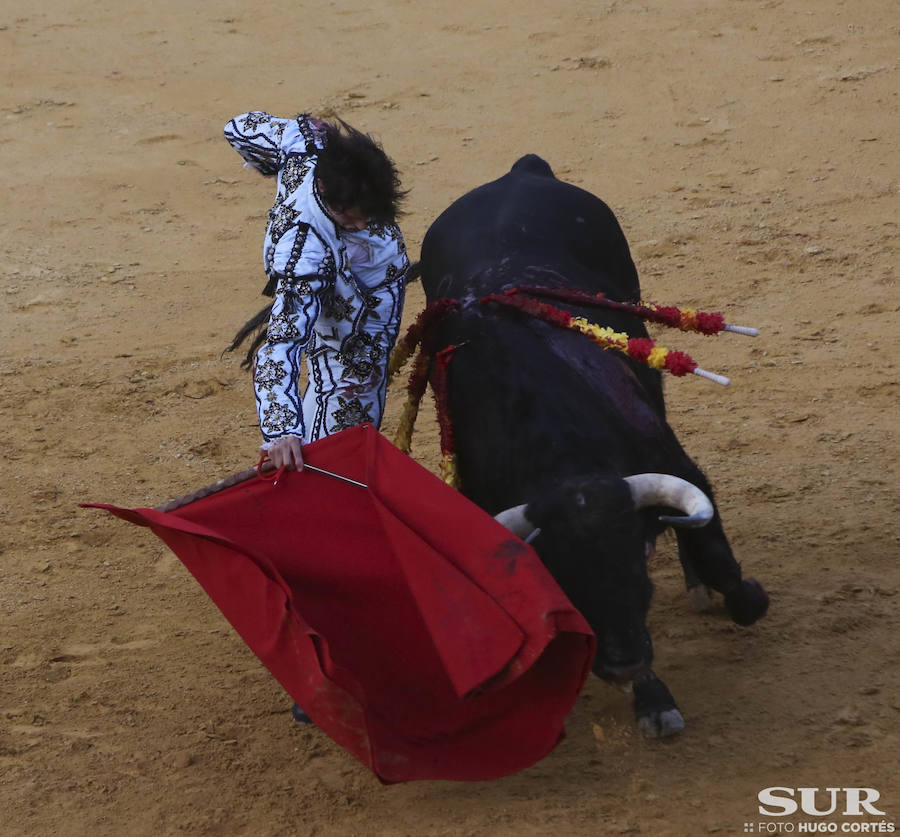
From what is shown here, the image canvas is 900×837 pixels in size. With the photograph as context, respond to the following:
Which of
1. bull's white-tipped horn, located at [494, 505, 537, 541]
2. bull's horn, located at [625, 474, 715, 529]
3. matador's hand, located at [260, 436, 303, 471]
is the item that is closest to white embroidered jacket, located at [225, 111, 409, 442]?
matador's hand, located at [260, 436, 303, 471]

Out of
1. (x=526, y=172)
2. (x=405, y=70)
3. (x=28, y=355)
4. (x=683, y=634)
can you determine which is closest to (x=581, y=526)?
(x=683, y=634)

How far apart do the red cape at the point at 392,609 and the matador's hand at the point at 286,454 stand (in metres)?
0.03

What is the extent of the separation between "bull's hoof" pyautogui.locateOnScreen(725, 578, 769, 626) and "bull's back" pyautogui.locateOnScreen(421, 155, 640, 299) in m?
1.00

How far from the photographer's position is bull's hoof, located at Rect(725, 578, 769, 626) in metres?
3.30

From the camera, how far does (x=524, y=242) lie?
12.5 ft

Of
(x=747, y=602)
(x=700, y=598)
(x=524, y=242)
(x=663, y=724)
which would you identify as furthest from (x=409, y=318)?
(x=663, y=724)

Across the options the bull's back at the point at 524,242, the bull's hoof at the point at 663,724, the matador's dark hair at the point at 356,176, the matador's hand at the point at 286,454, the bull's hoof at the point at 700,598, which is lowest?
the bull's hoof at the point at 700,598

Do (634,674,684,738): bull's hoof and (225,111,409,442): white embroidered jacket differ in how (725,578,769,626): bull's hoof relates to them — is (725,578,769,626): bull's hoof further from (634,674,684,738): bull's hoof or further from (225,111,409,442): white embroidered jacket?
(225,111,409,442): white embroidered jacket

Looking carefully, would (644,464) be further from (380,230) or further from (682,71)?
(682,71)

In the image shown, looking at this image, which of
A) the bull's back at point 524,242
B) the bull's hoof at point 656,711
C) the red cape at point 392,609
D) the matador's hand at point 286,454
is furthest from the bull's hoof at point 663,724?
the bull's back at point 524,242

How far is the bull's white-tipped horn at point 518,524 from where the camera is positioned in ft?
9.53

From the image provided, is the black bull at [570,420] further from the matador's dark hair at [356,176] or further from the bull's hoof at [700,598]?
the matador's dark hair at [356,176]

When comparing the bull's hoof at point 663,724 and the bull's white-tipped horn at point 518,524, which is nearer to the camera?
the bull's white-tipped horn at point 518,524

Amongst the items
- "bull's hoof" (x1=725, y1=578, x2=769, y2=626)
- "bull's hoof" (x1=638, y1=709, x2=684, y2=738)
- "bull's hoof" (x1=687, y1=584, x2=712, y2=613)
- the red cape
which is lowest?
"bull's hoof" (x1=687, y1=584, x2=712, y2=613)
